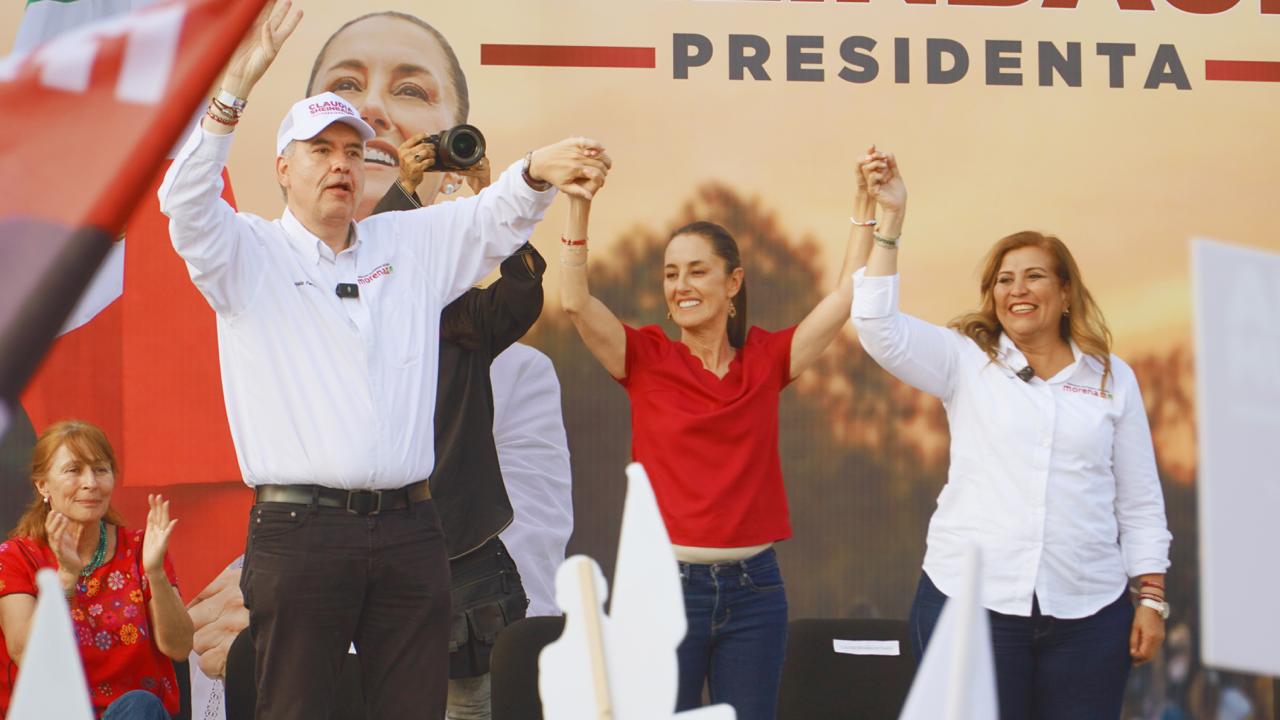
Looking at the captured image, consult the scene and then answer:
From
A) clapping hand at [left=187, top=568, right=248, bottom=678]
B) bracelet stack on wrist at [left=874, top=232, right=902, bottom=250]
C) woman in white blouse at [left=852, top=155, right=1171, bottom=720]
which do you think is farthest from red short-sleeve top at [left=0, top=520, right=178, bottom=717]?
bracelet stack on wrist at [left=874, top=232, right=902, bottom=250]

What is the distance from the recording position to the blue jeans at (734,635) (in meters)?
2.48

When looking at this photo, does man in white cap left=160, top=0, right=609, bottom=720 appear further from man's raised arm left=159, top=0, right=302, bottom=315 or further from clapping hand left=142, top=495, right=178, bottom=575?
clapping hand left=142, top=495, right=178, bottom=575

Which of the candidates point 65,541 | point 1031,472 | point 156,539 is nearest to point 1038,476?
point 1031,472

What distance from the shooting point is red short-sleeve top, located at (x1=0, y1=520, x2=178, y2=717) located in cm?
280

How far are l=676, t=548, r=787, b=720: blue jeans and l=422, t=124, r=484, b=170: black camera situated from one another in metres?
1.04

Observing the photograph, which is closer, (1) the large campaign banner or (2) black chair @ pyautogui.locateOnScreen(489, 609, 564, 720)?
(2) black chair @ pyautogui.locateOnScreen(489, 609, 564, 720)

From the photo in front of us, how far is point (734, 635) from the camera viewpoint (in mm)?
2502

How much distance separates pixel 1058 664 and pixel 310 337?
1.45 metres

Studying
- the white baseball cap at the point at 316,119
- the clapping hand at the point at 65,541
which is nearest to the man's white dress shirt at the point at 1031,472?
the white baseball cap at the point at 316,119

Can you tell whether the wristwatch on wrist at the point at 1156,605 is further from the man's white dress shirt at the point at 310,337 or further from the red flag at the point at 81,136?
the red flag at the point at 81,136

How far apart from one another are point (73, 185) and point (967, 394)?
1.95m

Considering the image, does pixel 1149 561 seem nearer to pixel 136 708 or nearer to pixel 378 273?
pixel 378 273

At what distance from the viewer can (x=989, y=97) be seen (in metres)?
3.64

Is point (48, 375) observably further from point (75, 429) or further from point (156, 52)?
point (156, 52)
